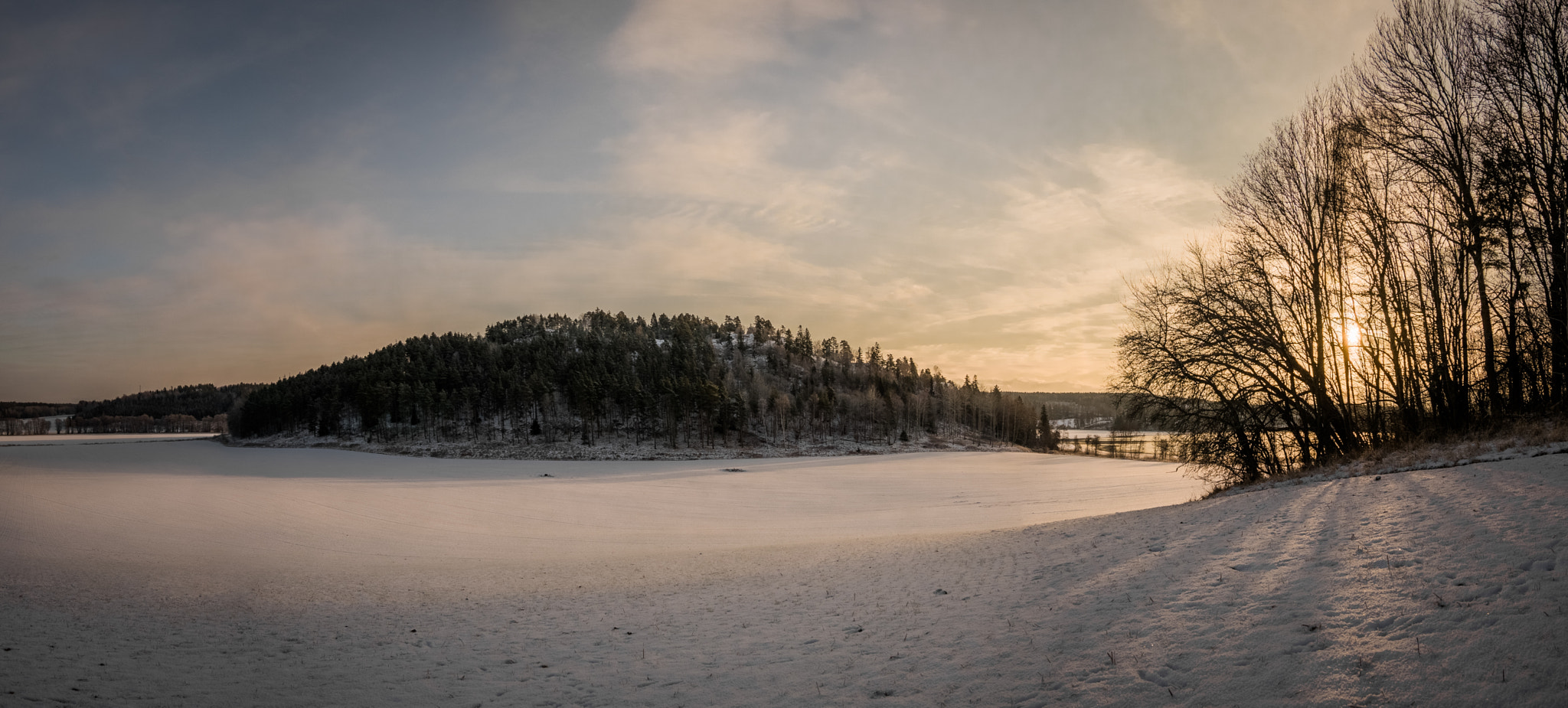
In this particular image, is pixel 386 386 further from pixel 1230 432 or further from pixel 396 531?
pixel 1230 432

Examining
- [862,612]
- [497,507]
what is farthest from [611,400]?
[862,612]

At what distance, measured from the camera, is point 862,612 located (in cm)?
1087

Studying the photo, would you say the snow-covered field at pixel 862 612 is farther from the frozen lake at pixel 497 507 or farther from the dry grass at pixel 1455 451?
the dry grass at pixel 1455 451

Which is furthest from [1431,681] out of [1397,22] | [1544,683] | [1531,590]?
[1397,22]

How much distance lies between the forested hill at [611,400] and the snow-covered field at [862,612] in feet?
269

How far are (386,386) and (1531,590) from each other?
416 feet

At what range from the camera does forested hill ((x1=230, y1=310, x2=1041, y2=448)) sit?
10488cm

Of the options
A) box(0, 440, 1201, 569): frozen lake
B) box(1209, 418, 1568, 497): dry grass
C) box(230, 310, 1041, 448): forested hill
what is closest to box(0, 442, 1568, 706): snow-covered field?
box(0, 440, 1201, 569): frozen lake

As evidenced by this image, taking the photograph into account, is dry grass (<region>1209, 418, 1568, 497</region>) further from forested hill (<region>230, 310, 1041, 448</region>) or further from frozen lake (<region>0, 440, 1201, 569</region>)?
forested hill (<region>230, 310, 1041, 448</region>)

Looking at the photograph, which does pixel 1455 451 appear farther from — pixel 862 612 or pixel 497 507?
pixel 497 507

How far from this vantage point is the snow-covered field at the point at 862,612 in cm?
643

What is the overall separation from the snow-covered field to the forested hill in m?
82.1

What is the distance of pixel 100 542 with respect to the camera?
20.2m

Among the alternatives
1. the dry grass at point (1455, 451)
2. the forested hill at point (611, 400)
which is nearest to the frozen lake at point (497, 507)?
the dry grass at point (1455, 451)
